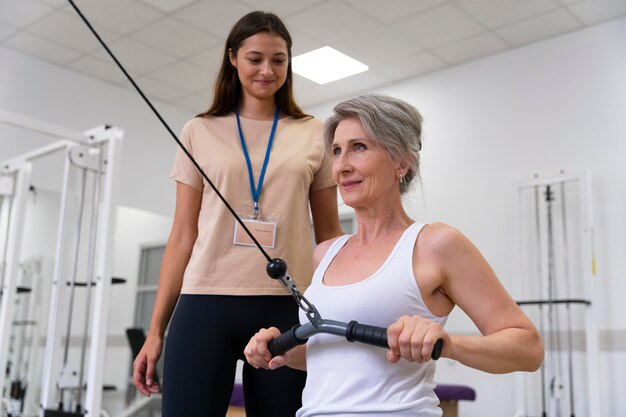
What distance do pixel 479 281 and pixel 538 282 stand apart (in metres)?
3.72

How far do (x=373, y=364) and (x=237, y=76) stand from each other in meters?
0.78

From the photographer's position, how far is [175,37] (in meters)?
4.88

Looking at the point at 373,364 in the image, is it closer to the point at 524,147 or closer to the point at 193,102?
the point at 524,147

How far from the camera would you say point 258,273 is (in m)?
1.29

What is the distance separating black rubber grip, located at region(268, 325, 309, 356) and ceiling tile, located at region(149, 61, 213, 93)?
4.58m

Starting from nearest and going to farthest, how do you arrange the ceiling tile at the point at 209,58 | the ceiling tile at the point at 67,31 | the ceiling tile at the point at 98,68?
the ceiling tile at the point at 67,31 → the ceiling tile at the point at 209,58 → the ceiling tile at the point at 98,68

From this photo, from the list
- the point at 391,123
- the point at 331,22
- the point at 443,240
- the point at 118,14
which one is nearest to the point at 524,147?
the point at 331,22

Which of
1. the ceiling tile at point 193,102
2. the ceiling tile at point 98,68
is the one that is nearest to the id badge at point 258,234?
the ceiling tile at point 98,68

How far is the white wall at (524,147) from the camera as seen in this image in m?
4.24

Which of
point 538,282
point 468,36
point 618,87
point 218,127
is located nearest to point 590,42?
point 618,87

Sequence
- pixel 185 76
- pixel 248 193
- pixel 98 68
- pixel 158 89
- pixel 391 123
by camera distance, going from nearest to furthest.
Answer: pixel 391 123, pixel 248 193, pixel 98 68, pixel 185 76, pixel 158 89

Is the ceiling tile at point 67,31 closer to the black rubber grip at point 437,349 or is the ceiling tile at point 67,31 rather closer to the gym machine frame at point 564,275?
the gym machine frame at point 564,275

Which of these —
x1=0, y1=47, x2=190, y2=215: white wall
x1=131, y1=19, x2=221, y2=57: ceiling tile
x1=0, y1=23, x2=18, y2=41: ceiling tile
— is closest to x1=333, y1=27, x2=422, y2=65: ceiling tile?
x1=131, y1=19, x2=221, y2=57: ceiling tile

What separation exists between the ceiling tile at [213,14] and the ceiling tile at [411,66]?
130cm
